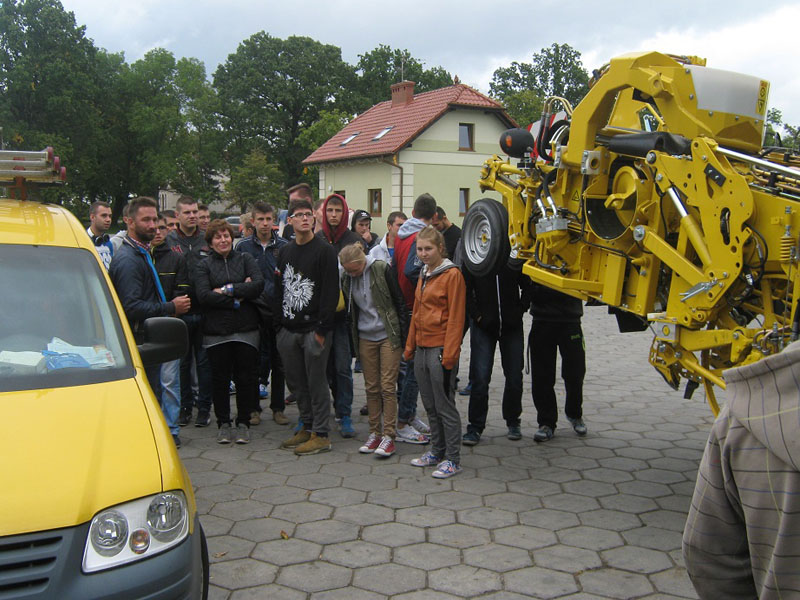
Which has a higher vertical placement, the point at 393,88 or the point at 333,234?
the point at 393,88

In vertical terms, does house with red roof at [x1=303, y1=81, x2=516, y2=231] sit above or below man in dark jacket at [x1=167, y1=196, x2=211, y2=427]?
above

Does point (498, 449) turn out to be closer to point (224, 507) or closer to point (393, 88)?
point (224, 507)

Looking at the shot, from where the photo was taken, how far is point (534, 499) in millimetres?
5195

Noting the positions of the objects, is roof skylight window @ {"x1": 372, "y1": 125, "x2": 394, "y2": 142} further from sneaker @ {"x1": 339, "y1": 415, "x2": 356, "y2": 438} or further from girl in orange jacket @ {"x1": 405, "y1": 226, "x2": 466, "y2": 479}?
girl in orange jacket @ {"x1": 405, "y1": 226, "x2": 466, "y2": 479}

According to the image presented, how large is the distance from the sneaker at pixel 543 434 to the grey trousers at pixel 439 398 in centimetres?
104

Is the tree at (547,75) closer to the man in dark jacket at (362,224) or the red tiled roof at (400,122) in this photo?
the red tiled roof at (400,122)

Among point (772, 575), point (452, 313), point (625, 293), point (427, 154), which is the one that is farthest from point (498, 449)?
point (427, 154)

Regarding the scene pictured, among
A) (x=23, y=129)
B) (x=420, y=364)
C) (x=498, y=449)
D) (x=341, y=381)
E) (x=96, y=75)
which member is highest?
(x=96, y=75)

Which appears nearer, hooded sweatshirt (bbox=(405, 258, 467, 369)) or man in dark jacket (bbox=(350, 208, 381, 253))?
hooded sweatshirt (bbox=(405, 258, 467, 369))

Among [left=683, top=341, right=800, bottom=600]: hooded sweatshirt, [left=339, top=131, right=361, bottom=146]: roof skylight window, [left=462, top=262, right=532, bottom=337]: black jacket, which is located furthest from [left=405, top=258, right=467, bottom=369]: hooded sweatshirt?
[left=339, top=131, right=361, bottom=146]: roof skylight window

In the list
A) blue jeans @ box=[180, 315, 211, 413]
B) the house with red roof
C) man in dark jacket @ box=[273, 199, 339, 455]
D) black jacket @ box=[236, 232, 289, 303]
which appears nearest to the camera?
man in dark jacket @ box=[273, 199, 339, 455]

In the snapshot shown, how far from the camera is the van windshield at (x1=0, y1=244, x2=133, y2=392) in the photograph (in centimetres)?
345

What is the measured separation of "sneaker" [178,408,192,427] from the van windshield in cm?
351

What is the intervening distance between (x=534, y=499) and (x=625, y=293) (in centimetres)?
162
